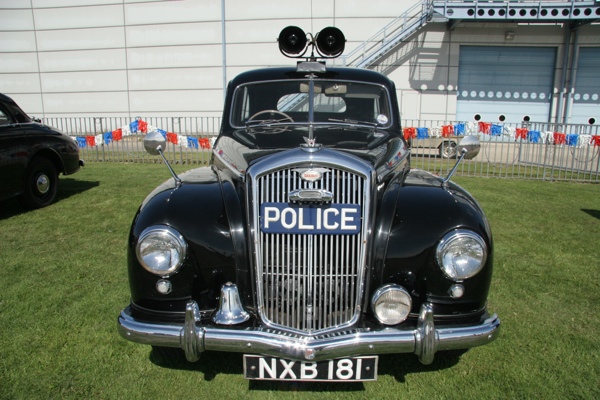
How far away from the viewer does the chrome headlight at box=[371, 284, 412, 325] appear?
2.23 meters

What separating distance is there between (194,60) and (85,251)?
14.6 metres

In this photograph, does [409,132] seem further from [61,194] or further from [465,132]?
[61,194]

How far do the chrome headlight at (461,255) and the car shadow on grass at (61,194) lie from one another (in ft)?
20.6

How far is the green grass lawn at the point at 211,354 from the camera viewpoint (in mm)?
2516

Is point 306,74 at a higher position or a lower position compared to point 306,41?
lower

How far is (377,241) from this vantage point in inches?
91.5

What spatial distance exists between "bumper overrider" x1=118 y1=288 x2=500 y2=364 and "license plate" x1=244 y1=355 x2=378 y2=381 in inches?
4.5

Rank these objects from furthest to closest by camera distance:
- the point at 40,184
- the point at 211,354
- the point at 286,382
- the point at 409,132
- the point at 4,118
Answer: the point at 409,132 < the point at 40,184 < the point at 4,118 < the point at 211,354 < the point at 286,382

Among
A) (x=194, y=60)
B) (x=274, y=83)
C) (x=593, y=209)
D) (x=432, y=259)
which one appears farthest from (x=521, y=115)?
(x=432, y=259)

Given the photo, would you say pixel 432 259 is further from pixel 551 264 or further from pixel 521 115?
pixel 521 115

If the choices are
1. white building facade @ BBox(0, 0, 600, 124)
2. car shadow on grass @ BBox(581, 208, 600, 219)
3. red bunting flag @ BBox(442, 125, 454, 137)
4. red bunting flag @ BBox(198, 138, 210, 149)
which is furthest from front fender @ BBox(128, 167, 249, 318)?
white building facade @ BBox(0, 0, 600, 124)

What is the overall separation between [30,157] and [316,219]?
5.75 metres

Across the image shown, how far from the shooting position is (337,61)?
16.8 m

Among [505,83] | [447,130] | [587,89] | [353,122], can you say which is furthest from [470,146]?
[587,89]
